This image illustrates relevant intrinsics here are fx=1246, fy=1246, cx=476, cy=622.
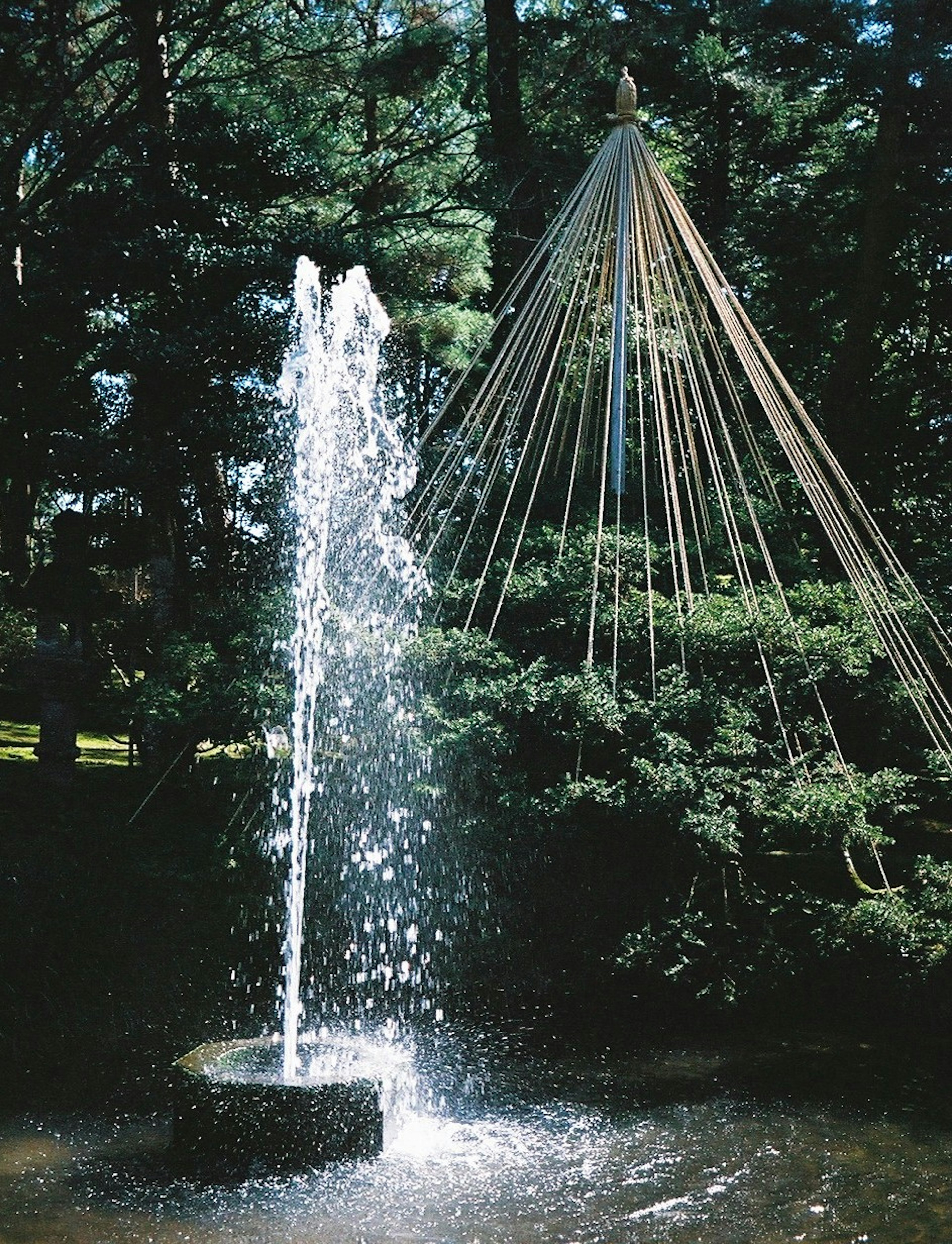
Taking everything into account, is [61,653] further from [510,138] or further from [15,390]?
[510,138]

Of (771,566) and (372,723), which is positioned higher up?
(771,566)

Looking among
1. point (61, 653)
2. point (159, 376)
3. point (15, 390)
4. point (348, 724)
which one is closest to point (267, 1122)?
point (348, 724)

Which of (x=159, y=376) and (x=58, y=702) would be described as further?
(x=58, y=702)

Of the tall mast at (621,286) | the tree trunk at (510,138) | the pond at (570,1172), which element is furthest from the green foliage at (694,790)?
the tree trunk at (510,138)

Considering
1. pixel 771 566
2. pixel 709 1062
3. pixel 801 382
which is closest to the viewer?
pixel 771 566

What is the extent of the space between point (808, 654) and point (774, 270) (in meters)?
6.54

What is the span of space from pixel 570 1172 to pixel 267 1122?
4.40 feet

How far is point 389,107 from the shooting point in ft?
46.9

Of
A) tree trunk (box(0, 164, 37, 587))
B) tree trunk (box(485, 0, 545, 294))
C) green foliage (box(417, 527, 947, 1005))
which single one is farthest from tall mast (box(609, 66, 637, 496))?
tree trunk (box(0, 164, 37, 587))

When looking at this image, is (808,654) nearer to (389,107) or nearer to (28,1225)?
(28,1225)

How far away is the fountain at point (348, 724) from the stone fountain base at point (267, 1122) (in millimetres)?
801

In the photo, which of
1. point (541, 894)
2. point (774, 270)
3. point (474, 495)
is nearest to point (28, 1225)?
point (541, 894)

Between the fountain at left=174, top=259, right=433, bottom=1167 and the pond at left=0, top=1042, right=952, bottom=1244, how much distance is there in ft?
2.60

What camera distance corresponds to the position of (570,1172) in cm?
545
